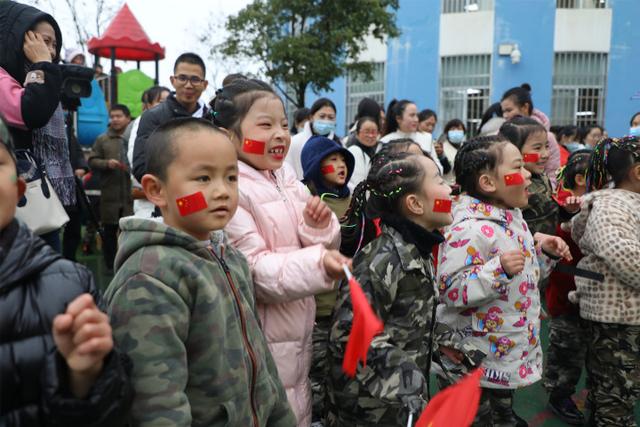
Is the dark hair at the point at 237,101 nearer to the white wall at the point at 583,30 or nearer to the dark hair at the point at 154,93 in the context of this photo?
the dark hair at the point at 154,93

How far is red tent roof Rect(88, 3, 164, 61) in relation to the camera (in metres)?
9.98

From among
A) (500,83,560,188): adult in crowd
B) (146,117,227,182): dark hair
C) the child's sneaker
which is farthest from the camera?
(500,83,560,188): adult in crowd

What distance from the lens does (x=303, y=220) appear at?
6.26ft

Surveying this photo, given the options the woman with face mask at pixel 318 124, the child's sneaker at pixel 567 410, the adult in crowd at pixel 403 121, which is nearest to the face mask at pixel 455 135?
the adult in crowd at pixel 403 121

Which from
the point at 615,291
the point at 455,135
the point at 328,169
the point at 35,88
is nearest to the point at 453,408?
the point at 615,291

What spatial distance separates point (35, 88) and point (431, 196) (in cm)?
159

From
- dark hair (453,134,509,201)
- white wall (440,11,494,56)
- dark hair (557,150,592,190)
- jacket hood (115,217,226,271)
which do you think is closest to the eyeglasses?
dark hair (453,134,509,201)

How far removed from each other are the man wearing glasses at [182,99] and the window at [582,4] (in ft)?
51.0

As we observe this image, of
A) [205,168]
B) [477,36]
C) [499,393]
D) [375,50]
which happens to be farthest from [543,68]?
[205,168]

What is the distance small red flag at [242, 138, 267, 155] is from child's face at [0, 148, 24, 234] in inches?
33.9

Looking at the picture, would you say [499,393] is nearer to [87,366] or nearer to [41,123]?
[87,366]

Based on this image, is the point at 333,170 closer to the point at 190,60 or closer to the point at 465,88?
the point at 190,60

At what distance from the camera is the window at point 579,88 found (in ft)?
51.9

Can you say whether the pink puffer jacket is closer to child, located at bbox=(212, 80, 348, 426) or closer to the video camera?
child, located at bbox=(212, 80, 348, 426)
